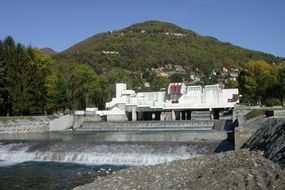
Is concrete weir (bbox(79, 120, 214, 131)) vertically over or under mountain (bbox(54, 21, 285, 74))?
under

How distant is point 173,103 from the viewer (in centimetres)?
6022

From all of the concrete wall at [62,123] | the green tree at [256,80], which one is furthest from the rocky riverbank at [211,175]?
the green tree at [256,80]

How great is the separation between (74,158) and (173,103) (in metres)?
36.2

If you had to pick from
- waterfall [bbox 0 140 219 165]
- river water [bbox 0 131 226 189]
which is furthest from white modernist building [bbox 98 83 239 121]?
river water [bbox 0 131 226 189]

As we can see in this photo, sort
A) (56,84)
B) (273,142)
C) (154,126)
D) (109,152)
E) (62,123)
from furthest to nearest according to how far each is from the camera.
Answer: (56,84) < (62,123) < (154,126) < (109,152) < (273,142)

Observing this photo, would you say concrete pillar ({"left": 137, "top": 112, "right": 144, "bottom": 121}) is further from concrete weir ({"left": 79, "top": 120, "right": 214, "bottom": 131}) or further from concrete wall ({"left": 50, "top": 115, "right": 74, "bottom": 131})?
concrete weir ({"left": 79, "top": 120, "right": 214, "bottom": 131})

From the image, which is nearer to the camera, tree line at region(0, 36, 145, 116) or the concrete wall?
the concrete wall

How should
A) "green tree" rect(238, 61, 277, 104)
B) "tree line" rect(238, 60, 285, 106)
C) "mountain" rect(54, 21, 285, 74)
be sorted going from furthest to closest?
"mountain" rect(54, 21, 285, 74)
"green tree" rect(238, 61, 277, 104)
"tree line" rect(238, 60, 285, 106)

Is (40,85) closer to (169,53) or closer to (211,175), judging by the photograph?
(211,175)

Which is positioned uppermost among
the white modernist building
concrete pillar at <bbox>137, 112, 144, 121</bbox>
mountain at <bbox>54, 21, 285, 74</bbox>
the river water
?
mountain at <bbox>54, 21, 285, 74</bbox>

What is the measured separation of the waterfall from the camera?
925 inches

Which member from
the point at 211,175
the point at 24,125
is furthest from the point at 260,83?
the point at 211,175

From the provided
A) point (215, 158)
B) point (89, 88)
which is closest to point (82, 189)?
point (215, 158)

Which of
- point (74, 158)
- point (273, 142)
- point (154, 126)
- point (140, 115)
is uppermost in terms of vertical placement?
point (273, 142)
